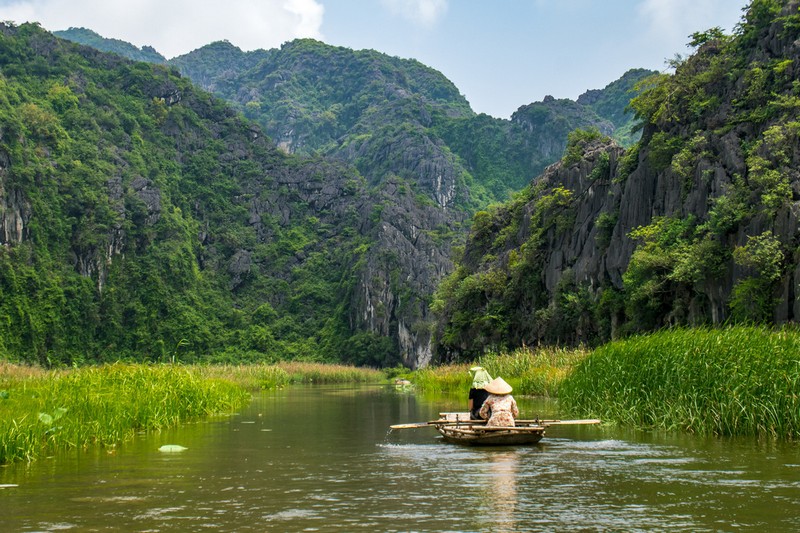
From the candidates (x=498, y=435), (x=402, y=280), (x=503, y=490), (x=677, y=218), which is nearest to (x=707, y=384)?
(x=498, y=435)

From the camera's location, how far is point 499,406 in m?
15.0

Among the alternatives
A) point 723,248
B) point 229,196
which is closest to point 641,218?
point 723,248

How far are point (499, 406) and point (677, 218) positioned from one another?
957 inches

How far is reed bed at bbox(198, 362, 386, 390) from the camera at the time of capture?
41094 millimetres

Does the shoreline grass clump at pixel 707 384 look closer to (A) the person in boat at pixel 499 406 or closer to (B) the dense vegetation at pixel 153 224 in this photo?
(A) the person in boat at pixel 499 406

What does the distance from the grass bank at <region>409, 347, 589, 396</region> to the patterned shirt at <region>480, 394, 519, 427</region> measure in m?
10.4

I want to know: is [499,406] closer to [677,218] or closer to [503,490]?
[503,490]

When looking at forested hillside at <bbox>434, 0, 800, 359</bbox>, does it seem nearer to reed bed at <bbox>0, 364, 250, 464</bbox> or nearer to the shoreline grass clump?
the shoreline grass clump

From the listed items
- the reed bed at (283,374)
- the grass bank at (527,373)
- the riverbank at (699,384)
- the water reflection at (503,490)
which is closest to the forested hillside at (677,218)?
the riverbank at (699,384)

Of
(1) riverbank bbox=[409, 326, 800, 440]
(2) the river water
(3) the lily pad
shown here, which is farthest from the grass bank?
(3) the lily pad

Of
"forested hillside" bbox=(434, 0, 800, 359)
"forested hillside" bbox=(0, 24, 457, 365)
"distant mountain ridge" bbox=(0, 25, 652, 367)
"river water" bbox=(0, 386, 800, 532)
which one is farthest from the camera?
"distant mountain ridge" bbox=(0, 25, 652, 367)

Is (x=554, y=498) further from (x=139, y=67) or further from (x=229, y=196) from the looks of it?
(x=139, y=67)

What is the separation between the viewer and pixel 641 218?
39.8 meters

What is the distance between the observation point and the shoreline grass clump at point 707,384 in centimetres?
1405
